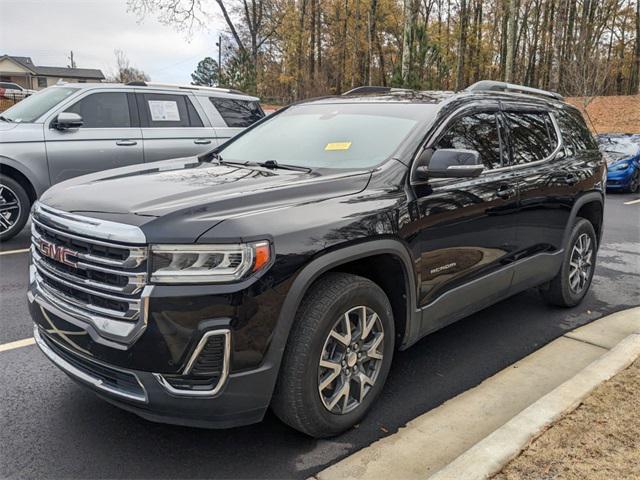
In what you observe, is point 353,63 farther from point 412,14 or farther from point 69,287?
point 69,287

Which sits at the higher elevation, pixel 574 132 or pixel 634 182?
pixel 574 132

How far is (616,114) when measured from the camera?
3344cm

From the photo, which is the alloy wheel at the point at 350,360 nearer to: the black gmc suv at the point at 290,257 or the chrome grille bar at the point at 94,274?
the black gmc suv at the point at 290,257

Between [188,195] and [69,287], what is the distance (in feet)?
2.40

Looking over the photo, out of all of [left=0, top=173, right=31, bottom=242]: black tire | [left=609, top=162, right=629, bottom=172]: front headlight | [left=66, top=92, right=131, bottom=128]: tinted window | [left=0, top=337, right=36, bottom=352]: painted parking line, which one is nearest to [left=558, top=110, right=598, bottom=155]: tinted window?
[left=0, top=337, right=36, bottom=352]: painted parking line

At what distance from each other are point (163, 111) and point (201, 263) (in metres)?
6.03

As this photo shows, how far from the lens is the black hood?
2.52 m

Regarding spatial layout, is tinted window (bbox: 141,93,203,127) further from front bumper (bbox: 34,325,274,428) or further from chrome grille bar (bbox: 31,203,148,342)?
front bumper (bbox: 34,325,274,428)

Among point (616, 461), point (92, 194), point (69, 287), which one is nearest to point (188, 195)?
point (92, 194)

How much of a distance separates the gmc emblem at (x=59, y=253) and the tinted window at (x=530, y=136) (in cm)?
325

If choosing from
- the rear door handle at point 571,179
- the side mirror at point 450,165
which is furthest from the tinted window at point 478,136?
the rear door handle at point 571,179

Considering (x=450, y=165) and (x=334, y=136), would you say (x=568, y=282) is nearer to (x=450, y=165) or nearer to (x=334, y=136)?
(x=450, y=165)

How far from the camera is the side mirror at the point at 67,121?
669cm

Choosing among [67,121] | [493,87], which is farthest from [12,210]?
[493,87]
